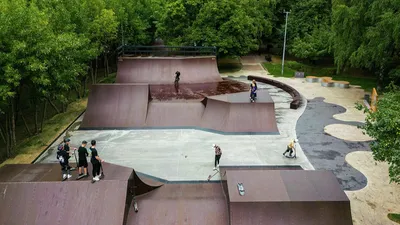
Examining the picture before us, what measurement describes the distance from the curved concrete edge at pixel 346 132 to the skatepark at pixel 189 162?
1.08 meters

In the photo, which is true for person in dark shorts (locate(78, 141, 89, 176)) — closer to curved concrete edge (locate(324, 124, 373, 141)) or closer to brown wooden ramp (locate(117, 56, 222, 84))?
curved concrete edge (locate(324, 124, 373, 141))

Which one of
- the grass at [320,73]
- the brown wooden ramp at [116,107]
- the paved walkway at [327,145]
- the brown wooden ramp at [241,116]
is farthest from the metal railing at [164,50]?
the paved walkway at [327,145]

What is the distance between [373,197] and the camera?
1096 centimetres

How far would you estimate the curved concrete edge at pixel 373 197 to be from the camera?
32.1 feet

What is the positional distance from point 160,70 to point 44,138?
10009 millimetres

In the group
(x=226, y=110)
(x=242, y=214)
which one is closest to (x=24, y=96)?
Result: (x=226, y=110)

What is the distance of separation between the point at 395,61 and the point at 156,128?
20.6 metres

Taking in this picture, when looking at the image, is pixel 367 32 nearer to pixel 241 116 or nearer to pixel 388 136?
pixel 241 116

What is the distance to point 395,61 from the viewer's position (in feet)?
85.7

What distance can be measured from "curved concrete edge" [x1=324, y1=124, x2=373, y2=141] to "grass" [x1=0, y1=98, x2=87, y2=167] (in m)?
14.2

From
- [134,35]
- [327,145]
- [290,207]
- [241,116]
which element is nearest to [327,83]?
[327,145]

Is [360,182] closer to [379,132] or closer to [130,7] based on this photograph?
[379,132]

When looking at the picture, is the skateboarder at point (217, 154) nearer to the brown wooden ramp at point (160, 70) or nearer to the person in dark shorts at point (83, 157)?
the person in dark shorts at point (83, 157)

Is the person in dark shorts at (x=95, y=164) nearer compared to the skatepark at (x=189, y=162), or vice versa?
the skatepark at (x=189, y=162)
